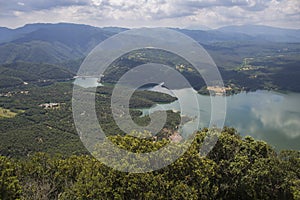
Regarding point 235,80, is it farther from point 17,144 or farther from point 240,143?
point 240,143

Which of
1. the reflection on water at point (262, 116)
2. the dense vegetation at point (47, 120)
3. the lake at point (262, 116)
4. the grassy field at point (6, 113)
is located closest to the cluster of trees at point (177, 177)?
the dense vegetation at point (47, 120)

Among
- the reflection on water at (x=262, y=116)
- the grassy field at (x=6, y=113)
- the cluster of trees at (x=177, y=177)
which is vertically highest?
the cluster of trees at (x=177, y=177)

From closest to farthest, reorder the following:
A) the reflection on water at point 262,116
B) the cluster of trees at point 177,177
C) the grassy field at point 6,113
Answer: the cluster of trees at point 177,177 → the reflection on water at point 262,116 → the grassy field at point 6,113

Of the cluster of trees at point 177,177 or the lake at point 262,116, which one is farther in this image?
the lake at point 262,116

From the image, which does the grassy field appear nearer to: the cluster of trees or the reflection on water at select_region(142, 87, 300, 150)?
the reflection on water at select_region(142, 87, 300, 150)

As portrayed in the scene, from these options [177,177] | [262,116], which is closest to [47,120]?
[262,116]

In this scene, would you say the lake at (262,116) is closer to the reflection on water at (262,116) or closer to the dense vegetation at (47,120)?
the reflection on water at (262,116)

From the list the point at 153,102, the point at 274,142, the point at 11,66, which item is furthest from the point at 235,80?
the point at 11,66
